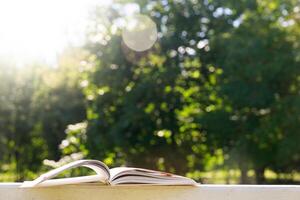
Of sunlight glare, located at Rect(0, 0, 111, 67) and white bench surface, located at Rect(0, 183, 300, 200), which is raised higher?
sunlight glare, located at Rect(0, 0, 111, 67)

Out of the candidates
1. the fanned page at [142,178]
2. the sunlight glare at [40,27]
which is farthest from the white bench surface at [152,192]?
the sunlight glare at [40,27]

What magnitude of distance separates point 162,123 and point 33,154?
Answer: 9.15m

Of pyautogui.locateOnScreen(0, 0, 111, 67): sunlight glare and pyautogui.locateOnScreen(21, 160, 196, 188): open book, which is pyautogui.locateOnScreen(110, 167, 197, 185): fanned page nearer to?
pyautogui.locateOnScreen(21, 160, 196, 188): open book

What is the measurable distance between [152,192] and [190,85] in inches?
417

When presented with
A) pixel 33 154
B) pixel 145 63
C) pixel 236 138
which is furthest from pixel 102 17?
pixel 33 154

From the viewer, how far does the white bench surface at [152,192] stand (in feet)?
6.86

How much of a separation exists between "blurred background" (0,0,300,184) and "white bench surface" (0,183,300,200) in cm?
896

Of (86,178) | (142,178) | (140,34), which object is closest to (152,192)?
(142,178)

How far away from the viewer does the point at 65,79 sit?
1803 cm

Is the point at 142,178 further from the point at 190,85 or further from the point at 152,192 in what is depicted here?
the point at 190,85

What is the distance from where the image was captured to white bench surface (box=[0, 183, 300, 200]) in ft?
6.86

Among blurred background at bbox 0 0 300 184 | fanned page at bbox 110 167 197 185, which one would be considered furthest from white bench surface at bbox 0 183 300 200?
blurred background at bbox 0 0 300 184

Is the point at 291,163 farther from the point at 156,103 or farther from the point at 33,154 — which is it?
the point at 33,154

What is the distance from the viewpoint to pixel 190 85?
12656 mm
